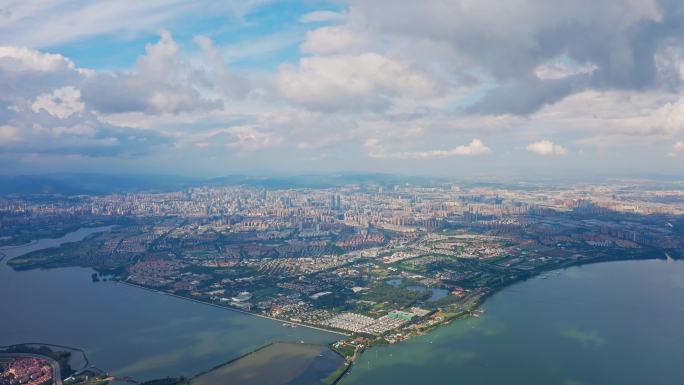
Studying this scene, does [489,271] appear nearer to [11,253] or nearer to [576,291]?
[576,291]

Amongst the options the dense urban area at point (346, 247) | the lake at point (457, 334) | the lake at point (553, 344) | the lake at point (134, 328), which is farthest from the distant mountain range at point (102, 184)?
the lake at point (553, 344)

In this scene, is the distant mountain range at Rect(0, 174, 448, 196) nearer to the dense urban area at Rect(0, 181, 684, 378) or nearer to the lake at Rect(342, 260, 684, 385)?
the dense urban area at Rect(0, 181, 684, 378)

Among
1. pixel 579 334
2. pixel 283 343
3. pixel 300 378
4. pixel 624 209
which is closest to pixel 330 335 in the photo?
pixel 283 343

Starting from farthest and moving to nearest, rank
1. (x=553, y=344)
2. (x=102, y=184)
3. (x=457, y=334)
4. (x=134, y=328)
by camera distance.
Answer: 1. (x=102, y=184)
2. (x=134, y=328)
3. (x=457, y=334)
4. (x=553, y=344)

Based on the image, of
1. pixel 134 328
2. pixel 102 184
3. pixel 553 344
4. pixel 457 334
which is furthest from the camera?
pixel 102 184

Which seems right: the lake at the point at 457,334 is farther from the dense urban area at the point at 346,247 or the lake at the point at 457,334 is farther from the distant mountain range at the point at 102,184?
the distant mountain range at the point at 102,184

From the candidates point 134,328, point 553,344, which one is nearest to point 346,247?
point 134,328

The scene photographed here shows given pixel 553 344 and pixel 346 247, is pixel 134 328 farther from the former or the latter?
pixel 346 247
